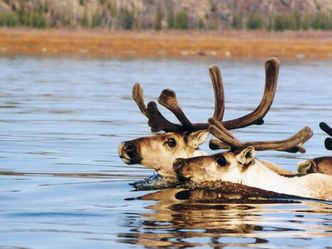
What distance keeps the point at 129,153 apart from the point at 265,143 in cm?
133

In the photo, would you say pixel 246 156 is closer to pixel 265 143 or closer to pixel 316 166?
pixel 265 143

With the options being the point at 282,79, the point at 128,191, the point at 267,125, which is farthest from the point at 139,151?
the point at 282,79

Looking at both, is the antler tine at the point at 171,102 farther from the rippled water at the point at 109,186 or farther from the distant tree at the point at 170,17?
the distant tree at the point at 170,17

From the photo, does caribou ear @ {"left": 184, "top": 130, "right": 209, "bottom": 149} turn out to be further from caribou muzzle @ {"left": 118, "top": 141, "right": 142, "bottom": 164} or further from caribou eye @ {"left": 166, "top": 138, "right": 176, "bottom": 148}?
caribou muzzle @ {"left": 118, "top": 141, "right": 142, "bottom": 164}

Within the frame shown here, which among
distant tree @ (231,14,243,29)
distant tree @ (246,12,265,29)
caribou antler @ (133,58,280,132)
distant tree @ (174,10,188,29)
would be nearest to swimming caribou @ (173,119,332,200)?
caribou antler @ (133,58,280,132)

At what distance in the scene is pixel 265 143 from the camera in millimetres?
12156

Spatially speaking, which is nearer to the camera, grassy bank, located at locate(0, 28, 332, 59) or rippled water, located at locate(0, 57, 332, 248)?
rippled water, located at locate(0, 57, 332, 248)

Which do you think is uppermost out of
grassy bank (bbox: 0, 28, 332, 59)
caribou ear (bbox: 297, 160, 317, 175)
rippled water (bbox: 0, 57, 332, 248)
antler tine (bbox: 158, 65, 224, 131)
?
antler tine (bbox: 158, 65, 224, 131)

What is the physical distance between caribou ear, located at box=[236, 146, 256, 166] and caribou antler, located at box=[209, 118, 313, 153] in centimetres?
24

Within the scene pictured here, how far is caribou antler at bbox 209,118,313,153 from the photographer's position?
1191 centimetres

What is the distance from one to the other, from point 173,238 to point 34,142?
9743 millimetres

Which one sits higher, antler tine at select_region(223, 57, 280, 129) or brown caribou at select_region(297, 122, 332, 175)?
antler tine at select_region(223, 57, 280, 129)

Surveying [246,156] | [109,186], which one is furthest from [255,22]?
[246,156]

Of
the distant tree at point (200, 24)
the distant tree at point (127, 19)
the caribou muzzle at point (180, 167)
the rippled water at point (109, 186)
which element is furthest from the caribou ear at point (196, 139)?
the distant tree at point (200, 24)
